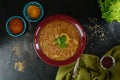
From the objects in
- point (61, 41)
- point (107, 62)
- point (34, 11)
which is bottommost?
point (107, 62)

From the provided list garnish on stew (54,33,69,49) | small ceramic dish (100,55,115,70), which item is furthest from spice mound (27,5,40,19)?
small ceramic dish (100,55,115,70)

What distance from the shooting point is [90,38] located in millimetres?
1543

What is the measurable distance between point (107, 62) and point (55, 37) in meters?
0.25

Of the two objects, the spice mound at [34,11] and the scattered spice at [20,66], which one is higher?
the spice mound at [34,11]

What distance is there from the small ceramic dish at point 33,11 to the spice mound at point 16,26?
0.13 ft

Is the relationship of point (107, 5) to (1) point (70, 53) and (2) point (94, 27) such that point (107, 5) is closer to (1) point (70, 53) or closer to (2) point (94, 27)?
(2) point (94, 27)

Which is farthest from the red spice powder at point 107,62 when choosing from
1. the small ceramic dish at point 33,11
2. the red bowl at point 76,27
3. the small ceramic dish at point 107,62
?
the small ceramic dish at point 33,11

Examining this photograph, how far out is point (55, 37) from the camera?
59.2 inches

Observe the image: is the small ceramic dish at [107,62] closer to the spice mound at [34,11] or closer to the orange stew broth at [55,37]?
the orange stew broth at [55,37]

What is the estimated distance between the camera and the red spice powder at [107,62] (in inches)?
57.4

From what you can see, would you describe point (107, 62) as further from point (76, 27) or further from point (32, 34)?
point (32, 34)

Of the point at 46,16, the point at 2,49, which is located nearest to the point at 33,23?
the point at 46,16

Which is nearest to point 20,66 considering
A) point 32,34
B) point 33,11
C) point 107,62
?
point 32,34

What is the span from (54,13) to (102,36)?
245mm
